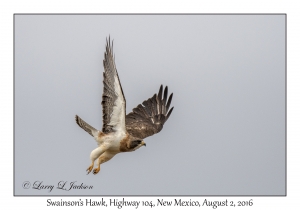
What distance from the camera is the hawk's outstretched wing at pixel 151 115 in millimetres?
12094

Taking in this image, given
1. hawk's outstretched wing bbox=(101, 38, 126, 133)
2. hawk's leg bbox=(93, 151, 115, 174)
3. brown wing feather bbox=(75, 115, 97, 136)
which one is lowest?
hawk's leg bbox=(93, 151, 115, 174)

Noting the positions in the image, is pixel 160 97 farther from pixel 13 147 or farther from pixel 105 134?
pixel 13 147

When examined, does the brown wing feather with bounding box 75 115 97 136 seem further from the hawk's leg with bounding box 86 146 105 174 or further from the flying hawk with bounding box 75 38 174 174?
the hawk's leg with bounding box 86 146 105 174

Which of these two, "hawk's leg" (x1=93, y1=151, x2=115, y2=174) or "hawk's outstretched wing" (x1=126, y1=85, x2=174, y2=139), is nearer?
"hawk's leg" (x1=93, y1=151, x2=115, y2=174)

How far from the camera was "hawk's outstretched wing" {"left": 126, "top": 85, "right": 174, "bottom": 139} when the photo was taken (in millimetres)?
12094

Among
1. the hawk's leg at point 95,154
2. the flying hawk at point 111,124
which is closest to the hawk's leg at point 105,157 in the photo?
the flying hawk at point 111,124

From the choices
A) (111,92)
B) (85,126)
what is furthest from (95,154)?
(111,92)

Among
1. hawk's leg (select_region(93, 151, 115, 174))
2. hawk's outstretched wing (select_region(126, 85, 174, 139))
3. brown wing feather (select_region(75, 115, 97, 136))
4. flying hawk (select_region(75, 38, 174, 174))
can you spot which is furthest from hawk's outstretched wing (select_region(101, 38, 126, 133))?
hawk's outstretched wing (select_region(126, 85, 174, 139))

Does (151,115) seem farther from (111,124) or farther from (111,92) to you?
(111,92)

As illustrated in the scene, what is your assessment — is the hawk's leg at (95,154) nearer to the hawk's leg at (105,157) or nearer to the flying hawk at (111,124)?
the flying hawk at (111,124)

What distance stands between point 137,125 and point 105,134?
2.13 meters

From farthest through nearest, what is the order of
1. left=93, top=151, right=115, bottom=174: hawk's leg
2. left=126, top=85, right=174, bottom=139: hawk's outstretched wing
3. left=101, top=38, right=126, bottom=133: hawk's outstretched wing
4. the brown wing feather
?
left=126, top=85, right=174, bottom=139: hawk's outstretched wing < left=93, top=151, right=115, bottom=174: hawk's leg < the brown wing feather < left=101, top=38, right=126, bottom=133: hawk's outstretched wing
